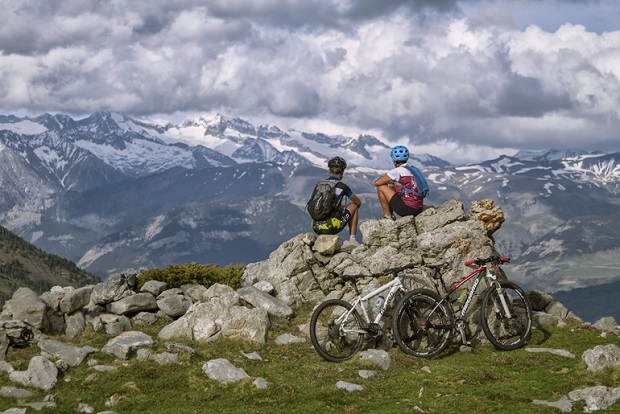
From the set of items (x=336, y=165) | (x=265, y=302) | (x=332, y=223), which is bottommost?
(x=265, y=302)

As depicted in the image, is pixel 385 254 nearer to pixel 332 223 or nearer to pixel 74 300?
pixel 332 223

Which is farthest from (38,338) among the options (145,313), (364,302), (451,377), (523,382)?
(523,382)

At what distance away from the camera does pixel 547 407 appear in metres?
14.2

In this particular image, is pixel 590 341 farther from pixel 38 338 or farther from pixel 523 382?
pixel 38 338

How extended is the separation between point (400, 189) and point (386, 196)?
0.81 metres

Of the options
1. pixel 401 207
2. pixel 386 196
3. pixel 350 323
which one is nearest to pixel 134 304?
pixel 350 323

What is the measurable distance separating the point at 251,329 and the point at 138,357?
3.99 m

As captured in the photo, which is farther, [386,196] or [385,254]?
[386,196]

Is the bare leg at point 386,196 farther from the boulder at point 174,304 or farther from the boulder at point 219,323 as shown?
the boulder at point 174,304

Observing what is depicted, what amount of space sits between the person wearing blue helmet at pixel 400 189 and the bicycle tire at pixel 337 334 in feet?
20.6

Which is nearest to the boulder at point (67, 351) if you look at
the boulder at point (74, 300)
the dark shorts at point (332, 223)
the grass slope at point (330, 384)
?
the grass slope at point (330, 384)

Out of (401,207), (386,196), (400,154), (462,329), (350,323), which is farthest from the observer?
(386,196)

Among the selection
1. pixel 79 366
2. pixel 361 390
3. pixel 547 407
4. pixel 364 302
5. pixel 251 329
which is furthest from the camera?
pixel 251 329

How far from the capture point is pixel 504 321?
20.1 meters
